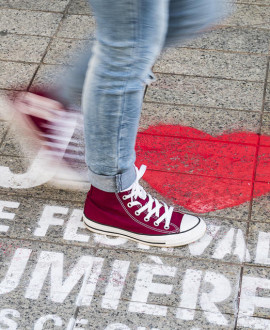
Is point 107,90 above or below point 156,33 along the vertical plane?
below

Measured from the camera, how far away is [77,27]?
4207 millimetres

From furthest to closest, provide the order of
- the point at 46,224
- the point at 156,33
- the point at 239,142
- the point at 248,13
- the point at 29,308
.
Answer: the point at 248,13
the point at 239,142
the point at 46,224
the point at 29,308
the point at 156,33

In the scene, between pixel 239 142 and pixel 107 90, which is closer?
pixel 107 90

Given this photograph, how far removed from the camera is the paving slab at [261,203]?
2.80m

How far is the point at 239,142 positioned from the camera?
10.6 feet

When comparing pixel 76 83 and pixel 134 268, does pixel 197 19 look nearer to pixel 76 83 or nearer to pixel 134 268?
pixel 76 83

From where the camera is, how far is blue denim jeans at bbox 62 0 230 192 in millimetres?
2102

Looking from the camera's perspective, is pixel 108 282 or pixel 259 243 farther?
pixel 259 243

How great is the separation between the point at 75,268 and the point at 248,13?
257 cm

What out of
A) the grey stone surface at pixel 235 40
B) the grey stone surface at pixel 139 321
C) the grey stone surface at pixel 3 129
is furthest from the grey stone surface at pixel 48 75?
the grey stone surface at pixel 139 321

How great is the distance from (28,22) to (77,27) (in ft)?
1.13

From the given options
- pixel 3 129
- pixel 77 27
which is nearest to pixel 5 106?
pixel 3 129

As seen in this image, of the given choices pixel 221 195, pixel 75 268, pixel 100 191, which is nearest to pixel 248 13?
pixel 221 195

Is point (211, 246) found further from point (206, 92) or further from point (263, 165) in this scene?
point (206, 92)
